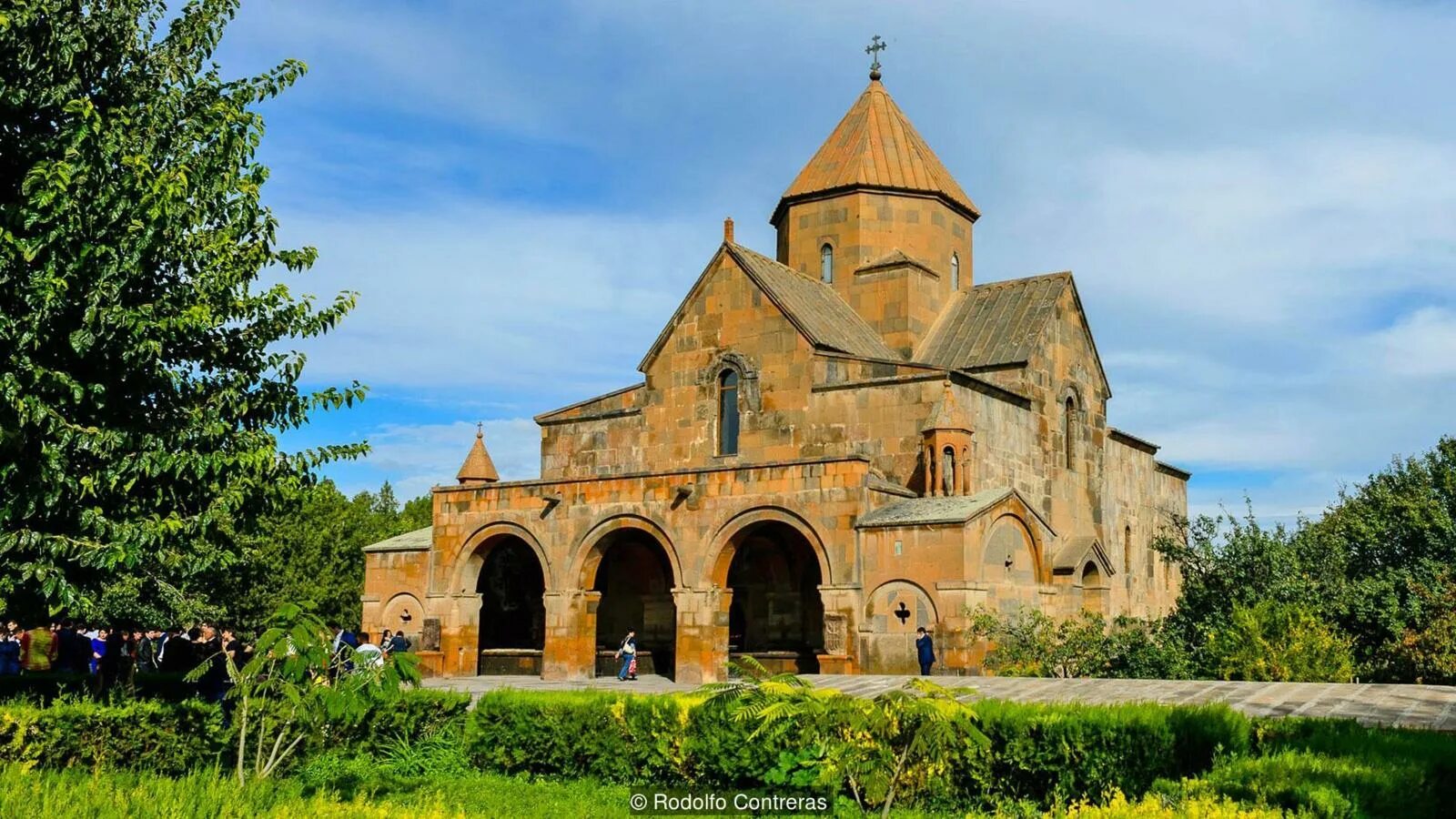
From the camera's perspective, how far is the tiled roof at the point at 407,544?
2400cm

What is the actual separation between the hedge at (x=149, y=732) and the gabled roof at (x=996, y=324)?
14.2 meters

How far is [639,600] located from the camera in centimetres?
2377

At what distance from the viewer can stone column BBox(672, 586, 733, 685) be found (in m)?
19.5

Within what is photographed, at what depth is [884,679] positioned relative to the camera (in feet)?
43.1

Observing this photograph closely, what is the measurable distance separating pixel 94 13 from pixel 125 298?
223cm

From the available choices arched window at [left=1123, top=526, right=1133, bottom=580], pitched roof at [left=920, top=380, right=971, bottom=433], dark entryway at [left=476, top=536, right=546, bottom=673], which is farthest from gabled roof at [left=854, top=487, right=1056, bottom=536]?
dark entryway at [left=476, top=536, right=546, bottom=673]

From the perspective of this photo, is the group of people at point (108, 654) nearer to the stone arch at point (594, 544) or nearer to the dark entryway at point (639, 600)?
the stone arch at point (594, 544)

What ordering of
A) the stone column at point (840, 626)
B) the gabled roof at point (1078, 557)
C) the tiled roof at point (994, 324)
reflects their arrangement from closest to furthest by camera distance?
the stone column at point (840, 626)
the gabled roof at point (1078, 557)
the tiled roof at point (994, 324)

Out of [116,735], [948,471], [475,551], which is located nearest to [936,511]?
[948,471]

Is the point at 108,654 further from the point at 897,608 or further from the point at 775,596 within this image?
the point at 897,608

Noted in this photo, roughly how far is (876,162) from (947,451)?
7.99m

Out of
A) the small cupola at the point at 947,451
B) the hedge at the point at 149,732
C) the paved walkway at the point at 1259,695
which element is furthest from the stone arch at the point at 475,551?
the hedge at the point at 149,732

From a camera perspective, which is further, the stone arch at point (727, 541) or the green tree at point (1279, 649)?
the stone arch at point (727, 541)

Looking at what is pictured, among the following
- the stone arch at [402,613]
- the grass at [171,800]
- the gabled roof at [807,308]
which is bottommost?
the grass at [171,800]
